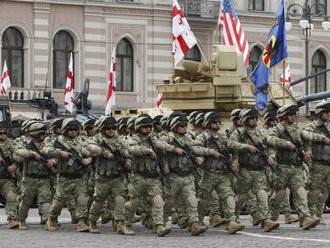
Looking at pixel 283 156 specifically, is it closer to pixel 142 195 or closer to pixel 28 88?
pixel 142 195

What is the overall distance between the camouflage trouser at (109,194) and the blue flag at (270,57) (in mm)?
6909

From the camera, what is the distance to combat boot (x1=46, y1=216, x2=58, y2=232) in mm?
19891

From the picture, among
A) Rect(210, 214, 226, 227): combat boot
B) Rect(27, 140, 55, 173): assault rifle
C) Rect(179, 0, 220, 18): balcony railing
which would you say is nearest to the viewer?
Rect(210, 214, 226, 227): combat boot

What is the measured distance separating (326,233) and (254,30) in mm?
32502

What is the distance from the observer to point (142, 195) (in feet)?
63.3

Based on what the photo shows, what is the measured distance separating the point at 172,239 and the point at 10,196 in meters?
3.62

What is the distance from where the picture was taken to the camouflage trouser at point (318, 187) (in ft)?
66.6

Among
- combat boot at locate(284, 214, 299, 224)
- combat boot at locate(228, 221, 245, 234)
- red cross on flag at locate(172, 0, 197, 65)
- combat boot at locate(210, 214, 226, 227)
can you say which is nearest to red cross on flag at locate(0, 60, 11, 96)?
red cross on flag at locate(172, 0, 197, 65)

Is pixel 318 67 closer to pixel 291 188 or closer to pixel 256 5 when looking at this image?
pixel 256 5

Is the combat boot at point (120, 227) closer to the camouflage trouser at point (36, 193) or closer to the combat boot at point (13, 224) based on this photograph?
the camouflage trouser at point (36, 193)

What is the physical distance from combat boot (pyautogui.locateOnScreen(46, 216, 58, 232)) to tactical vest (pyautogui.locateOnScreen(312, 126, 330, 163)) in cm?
398

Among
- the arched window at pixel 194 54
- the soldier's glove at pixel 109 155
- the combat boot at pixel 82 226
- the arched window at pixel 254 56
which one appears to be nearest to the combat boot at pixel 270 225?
the soldier's glove at pixel 109 155

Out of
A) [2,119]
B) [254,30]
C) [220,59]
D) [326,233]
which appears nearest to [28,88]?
[254,30]

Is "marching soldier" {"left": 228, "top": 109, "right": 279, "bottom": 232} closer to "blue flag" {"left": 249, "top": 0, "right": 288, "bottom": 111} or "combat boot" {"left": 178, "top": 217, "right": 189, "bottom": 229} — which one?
"combat boot" {"left": 178, "top": 217, "right": 189, "bottom": 229}
